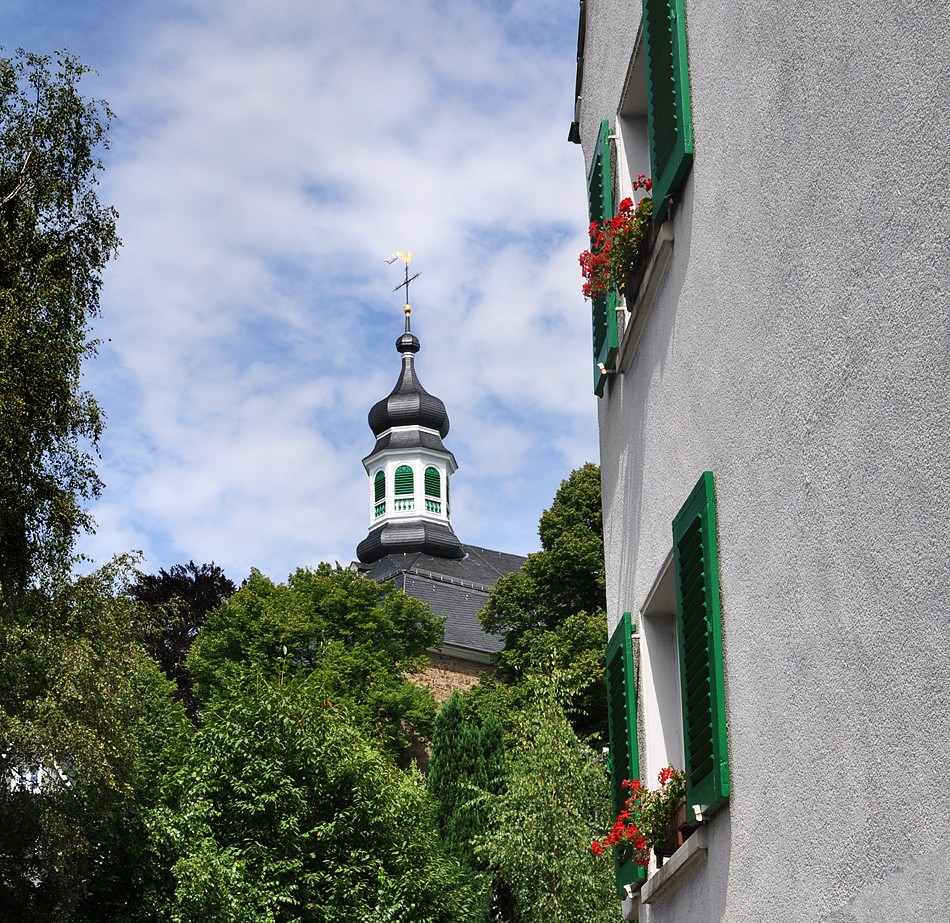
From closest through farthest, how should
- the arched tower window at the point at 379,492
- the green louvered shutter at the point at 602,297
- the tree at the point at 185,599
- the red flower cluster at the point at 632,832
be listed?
the red flower cluster at the point at 632,832 → the green louvered shutter at the point at 602,297 → the tree at the point at 185,599 → the arched tower window at the point at 379,492

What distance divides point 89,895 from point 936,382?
55.3ft

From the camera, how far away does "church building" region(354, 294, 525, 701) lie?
196ft

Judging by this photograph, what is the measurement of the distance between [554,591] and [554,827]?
18442 mm

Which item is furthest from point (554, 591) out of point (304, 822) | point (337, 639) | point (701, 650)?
point (701, 650)

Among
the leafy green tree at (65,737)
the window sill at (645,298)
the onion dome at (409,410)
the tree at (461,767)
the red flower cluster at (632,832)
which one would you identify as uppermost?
the onion dome at (409,410)

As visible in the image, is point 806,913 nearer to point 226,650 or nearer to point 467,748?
point 467,748

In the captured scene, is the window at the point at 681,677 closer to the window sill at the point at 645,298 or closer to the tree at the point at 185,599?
the window sill at the point at 645,298

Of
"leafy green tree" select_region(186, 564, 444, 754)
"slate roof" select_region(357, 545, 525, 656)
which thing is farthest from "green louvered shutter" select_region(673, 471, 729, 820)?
"slate roof" select_region(357, 545, 525, 656)

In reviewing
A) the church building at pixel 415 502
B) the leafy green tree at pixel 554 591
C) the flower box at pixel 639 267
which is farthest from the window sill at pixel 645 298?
the church building at pixel 415 502

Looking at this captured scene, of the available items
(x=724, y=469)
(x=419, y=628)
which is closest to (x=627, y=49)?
(x=724, y=469)

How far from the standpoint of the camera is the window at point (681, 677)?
199 inches

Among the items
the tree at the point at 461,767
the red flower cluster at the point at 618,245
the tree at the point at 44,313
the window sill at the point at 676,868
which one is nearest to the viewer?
the window sill at the point at 676,868

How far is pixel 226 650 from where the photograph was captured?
3981cm

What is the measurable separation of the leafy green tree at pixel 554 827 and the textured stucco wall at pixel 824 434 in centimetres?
1215
